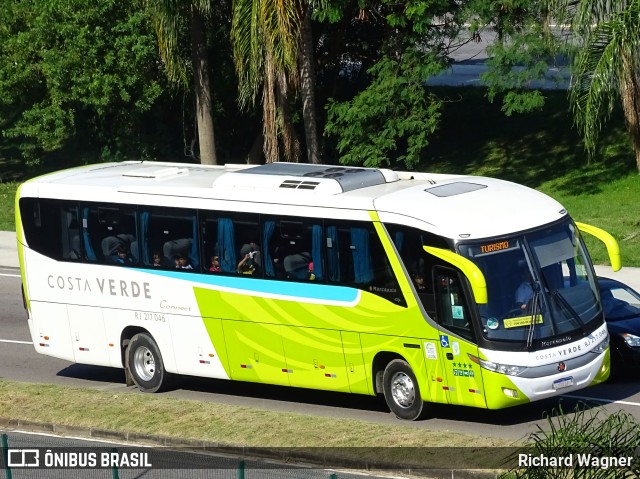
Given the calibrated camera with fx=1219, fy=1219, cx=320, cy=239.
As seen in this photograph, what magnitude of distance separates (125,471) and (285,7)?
49.6ft

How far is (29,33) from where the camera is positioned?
34250 mm

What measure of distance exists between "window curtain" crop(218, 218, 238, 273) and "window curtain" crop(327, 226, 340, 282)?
1.56 meters

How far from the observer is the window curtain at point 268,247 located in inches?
655

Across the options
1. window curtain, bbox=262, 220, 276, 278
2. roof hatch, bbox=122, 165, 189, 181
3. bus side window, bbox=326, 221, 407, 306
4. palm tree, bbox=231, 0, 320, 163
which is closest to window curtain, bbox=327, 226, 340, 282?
bus side window, bbox=326, 221, 407, 306

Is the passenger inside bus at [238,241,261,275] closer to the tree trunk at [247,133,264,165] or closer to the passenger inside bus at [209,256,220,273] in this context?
the passenger inside bus at [209,256,220,273]

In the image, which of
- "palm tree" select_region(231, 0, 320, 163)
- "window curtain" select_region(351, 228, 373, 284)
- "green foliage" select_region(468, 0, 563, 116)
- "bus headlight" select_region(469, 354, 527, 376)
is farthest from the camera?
"green foliage" select_region(468, 0, 563, 116)

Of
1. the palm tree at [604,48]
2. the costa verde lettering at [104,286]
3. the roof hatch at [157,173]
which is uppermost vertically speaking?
the palm tree at [604,48]

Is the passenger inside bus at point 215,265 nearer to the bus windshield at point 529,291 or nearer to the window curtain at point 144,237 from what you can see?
the window curtain at point 144,237

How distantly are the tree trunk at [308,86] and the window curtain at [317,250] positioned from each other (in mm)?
13834

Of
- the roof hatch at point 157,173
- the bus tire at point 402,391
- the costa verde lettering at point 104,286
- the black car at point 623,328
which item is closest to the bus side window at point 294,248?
the bus tire at point 402,391

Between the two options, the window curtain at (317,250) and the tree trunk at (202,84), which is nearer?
the window curtain at (317,250)

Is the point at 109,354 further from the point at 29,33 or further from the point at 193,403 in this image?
the point at 29,33

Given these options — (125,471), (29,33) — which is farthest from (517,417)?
A: (29,33)

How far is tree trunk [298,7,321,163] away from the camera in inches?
1171
